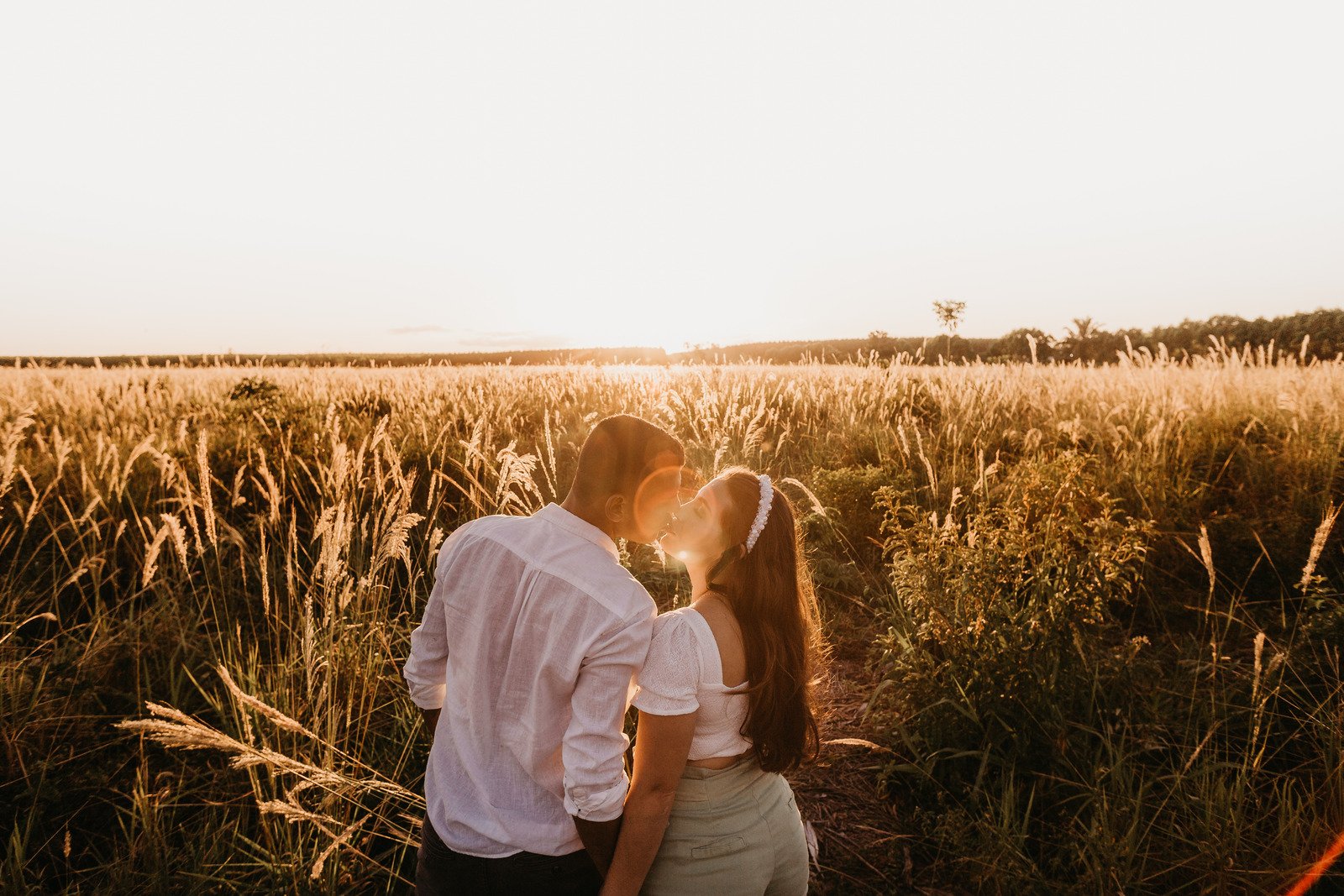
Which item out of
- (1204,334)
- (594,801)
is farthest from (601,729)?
(1204,334)

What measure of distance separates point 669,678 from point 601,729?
8.2 inches

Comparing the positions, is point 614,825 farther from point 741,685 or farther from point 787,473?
point 787,473

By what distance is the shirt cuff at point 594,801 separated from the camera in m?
1.48

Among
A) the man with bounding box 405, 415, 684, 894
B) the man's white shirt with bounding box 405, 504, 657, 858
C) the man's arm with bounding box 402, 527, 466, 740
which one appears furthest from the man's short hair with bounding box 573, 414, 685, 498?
the man's arm with bounding box 402, 527, 466, 740

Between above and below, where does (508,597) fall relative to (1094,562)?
above

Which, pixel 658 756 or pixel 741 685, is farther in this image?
pixel 741 685

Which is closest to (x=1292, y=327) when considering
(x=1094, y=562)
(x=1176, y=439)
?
(x=1176, y=439)

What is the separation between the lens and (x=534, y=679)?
1.54m

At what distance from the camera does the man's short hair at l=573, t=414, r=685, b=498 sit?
60.1 inches

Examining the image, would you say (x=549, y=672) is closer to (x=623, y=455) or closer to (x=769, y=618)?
(x=623, y=455)

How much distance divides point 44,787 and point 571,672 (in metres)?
2.44

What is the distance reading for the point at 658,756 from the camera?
1609 millimetres

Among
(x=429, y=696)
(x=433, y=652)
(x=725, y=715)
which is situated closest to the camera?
(x=725, y=715)

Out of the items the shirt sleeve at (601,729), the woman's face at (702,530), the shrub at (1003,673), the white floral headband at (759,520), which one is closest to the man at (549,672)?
the shirt sleeve at (601,729)
